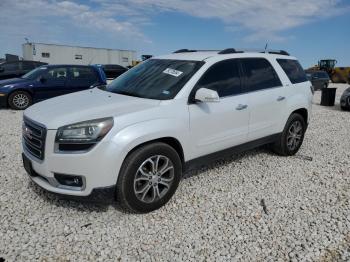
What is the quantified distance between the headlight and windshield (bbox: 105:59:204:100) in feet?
2.79

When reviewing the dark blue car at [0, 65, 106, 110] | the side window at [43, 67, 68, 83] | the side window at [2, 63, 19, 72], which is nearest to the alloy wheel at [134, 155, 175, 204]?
the dark blue car at [0, 65, 106, 110]

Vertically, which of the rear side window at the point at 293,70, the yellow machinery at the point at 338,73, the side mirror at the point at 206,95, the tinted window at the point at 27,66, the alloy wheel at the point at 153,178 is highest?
the yellow machinery at the point at 338,73

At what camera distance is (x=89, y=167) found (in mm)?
3092

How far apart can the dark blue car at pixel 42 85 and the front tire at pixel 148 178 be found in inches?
288

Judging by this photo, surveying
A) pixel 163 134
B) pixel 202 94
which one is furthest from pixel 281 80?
pixel 163 134

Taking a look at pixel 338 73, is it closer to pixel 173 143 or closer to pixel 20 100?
pixel 20 100

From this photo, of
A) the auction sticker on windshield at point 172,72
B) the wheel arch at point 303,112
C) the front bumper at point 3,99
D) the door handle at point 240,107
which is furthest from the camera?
the front bumper at point 3,99

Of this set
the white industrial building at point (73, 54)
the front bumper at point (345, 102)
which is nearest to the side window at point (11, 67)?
the white industrial building at point (73, 54)

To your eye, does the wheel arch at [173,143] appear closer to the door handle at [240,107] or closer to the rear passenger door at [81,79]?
the door handle at [240,107]

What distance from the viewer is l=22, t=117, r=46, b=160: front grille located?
323 cm

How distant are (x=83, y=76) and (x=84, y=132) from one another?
320 inches

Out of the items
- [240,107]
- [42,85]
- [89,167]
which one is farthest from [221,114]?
[42,85]

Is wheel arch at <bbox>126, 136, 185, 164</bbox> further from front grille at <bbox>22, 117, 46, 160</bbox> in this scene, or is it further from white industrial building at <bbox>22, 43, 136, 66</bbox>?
white industrial building at <bbox>22, 43, 136, 66</bbox>

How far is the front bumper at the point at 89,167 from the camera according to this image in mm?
3082
